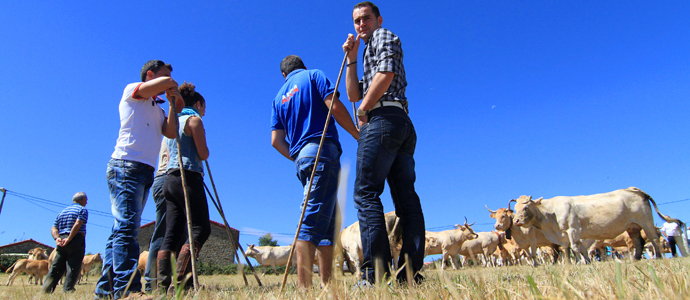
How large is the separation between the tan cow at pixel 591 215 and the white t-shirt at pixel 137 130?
338 inches

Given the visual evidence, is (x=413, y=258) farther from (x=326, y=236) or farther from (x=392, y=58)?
(x=392, y=58)

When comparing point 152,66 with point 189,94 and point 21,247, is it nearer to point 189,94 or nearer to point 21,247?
point 189,94

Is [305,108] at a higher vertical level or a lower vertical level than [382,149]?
higher

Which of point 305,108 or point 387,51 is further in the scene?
point 305,108

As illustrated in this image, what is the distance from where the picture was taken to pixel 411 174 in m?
2.78

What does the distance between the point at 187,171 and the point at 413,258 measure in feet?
6.84

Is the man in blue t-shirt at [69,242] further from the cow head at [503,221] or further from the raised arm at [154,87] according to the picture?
the cow head at [503,221]

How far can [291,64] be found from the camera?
350 centimetres

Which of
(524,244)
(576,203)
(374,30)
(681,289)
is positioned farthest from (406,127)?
(524,244)

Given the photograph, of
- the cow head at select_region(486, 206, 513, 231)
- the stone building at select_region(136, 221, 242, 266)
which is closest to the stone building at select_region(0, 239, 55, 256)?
the stone building at select_region(136, 221, 242, 266)

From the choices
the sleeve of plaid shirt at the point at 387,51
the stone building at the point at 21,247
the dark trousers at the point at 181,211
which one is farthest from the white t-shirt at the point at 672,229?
the stone building at the point at 21,247

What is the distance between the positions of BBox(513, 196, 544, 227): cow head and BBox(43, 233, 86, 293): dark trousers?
8947 millimetres

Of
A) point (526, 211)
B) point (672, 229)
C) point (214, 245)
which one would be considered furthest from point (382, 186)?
point (214, 245)

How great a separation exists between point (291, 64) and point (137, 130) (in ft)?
4.62
